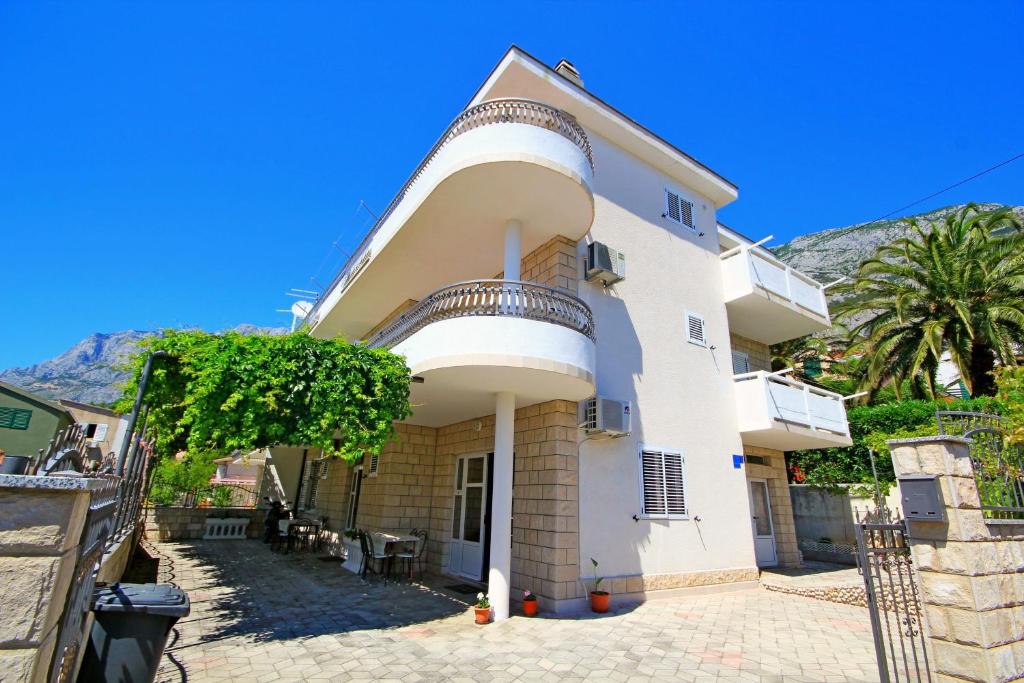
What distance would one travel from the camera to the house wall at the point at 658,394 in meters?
8.30

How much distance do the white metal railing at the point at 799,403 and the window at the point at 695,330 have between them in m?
1.35

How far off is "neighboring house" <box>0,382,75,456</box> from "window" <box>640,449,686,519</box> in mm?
12201

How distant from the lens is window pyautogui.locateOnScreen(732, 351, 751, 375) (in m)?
13.5

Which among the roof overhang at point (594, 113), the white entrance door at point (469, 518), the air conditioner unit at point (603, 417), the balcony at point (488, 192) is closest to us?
the balcony at point (488, 192)

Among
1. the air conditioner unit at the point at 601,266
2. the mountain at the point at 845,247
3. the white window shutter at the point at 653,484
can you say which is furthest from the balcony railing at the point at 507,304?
the mountain at the point at 845,247

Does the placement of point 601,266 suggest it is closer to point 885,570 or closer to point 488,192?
point 488,192

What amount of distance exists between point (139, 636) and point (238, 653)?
8.95 feet

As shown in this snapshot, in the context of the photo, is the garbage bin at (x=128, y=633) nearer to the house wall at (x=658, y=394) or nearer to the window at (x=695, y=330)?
the house wall at (x=658, y=394)

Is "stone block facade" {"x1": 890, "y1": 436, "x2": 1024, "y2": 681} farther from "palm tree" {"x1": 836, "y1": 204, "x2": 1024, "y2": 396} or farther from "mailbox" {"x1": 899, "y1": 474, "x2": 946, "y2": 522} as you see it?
"palm tree" {"x1": 836, "y1": 204, "x2": 1024, "y2": 396}

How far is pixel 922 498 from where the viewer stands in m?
3.99

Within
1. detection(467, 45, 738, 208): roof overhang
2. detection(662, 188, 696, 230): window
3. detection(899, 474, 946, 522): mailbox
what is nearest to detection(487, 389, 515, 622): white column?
detection(899, 474, 946, 522): mailbox

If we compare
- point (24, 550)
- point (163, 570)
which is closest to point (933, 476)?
point (24, 550)

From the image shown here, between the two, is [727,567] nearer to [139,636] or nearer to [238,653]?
[238,653]

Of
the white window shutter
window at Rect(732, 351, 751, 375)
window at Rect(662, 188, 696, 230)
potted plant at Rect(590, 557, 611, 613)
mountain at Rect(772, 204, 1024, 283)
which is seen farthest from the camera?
mountain at Rect(772, 204, 1024, 283)
